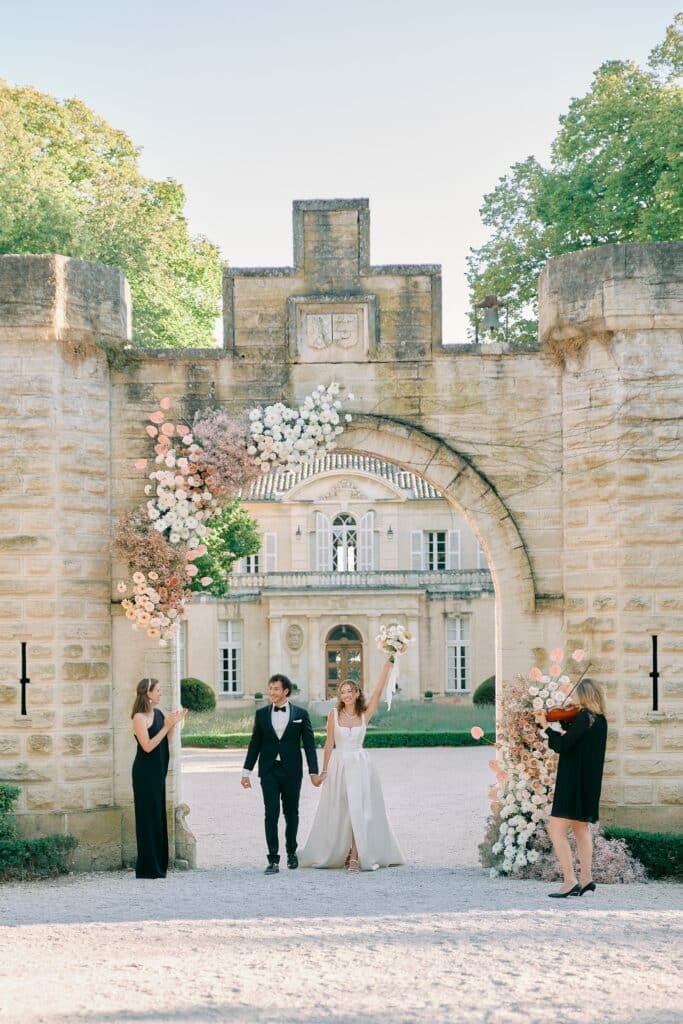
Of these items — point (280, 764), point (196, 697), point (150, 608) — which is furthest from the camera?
point (196, 697)

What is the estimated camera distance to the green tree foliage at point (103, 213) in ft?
75.3

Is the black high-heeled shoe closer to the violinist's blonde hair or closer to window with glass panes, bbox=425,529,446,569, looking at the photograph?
the violinist's blonde hair

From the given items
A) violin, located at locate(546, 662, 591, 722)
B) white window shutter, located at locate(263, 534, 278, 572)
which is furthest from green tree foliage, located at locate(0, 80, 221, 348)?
violin, located at locate(546, 662, 591, 722)

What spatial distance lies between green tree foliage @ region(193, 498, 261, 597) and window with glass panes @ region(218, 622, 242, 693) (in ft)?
23.3

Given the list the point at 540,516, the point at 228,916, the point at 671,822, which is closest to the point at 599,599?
the point at 540,516

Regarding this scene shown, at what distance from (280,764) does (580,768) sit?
2289 millimetres

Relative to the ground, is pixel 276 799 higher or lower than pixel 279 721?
lower

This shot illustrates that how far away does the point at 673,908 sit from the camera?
27.1 feet

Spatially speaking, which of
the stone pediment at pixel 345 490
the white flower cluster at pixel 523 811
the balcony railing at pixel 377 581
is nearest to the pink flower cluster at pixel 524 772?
the white flower cluster at pixel 523 811

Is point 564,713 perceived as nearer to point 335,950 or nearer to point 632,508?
point 632,508

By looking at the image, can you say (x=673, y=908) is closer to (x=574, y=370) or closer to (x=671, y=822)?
(x=671, y=822)

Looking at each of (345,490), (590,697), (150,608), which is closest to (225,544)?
(345,490)

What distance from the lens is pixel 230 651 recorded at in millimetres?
37031

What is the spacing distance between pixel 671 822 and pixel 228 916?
3.80 metres
